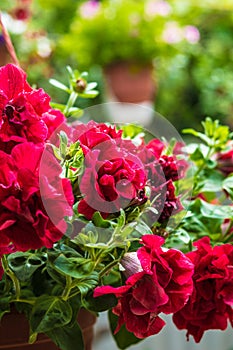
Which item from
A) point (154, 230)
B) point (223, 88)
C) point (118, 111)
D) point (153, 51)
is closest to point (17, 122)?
point (154, 230)

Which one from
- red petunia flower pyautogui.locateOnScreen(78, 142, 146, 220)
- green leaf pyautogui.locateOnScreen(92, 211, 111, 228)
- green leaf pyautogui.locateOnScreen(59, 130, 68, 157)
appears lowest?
green leaf pyautogui.locateOnScreen(92, 211, 111, 228)

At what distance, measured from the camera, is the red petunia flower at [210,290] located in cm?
53

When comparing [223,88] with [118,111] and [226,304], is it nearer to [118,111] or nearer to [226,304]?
[118,111]

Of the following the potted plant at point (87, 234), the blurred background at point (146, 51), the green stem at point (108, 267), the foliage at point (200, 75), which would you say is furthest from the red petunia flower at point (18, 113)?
the foliage at point (200, 75)

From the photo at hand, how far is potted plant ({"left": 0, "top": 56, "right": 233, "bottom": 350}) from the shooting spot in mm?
439

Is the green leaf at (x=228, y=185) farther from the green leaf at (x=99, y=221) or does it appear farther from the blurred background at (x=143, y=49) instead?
the blurred background at (x=143, y=49)

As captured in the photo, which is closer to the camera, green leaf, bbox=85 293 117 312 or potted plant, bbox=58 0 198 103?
green leaf, bbox=85 293 117 312

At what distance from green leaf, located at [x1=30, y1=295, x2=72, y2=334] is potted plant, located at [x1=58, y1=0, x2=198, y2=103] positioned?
2503 mm

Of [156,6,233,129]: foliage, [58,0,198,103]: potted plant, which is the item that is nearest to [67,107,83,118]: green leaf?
[58,0,198,103]: potted plant

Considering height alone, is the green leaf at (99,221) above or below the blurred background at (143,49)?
above

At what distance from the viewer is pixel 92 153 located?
0.46 meters

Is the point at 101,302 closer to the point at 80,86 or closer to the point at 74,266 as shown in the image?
the point at 74,266

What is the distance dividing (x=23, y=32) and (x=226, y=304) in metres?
2.44

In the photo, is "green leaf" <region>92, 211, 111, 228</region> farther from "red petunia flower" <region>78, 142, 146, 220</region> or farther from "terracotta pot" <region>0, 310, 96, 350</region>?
"terracotta pot" <region>0, 310, 96, 350</region>
